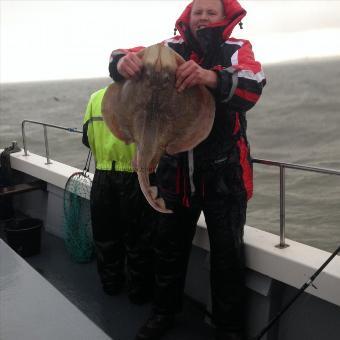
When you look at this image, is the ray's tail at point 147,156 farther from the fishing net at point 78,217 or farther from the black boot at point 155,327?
the fishing net at point 78,217

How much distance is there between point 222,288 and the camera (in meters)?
3.13

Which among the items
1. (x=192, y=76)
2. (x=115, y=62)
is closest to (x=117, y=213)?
(x=115, y=62)

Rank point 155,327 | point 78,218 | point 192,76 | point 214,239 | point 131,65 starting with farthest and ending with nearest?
point 78,218
point 155,327
point 214,239
point 131,65
point 192,76

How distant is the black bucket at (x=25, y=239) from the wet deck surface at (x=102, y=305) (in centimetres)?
10

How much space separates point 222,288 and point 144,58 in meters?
1.68

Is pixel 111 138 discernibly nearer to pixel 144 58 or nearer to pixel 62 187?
pixel 144 58

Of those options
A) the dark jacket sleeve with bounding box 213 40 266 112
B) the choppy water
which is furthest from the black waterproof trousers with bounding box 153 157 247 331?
the choppy water

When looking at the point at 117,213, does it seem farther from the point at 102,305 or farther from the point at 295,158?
the point at 295,158

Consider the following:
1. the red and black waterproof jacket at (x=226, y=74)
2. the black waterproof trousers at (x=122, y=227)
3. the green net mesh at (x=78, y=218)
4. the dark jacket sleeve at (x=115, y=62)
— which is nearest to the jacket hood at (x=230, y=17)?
the red and black waterproof jacket at (x=226, y=74)

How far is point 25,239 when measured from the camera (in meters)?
5.03

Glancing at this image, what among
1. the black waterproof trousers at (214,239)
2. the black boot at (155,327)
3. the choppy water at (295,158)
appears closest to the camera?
the black waterproof trousers at (214,239)

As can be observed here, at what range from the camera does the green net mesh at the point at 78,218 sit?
482cm

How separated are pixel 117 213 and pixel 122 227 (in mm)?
151

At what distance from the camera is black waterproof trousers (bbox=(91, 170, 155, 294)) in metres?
3.76
